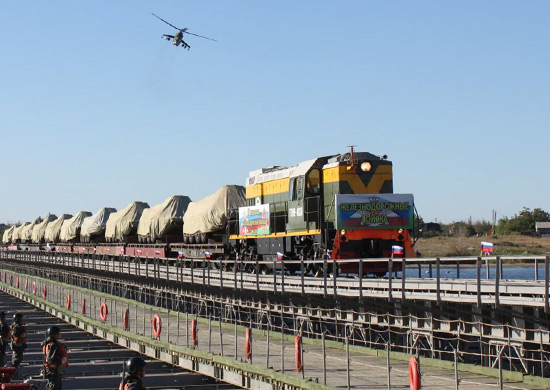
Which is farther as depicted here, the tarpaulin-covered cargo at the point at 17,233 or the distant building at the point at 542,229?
the distant building at the point at 542,229

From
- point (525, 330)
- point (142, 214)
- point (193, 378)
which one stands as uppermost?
point (142, 214)

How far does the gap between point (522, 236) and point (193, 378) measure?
10483 centimetres

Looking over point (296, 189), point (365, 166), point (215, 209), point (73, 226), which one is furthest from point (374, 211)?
point (73, 226)

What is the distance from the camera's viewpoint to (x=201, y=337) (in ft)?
101

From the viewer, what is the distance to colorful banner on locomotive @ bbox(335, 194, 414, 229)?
32.3 m

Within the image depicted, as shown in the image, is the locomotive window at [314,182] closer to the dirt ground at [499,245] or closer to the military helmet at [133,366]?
the military helmet at [133,366]

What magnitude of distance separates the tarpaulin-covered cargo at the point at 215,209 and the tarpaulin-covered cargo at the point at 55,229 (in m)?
46.4

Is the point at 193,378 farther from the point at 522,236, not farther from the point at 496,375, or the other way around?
the point at 522,236

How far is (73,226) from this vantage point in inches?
3536

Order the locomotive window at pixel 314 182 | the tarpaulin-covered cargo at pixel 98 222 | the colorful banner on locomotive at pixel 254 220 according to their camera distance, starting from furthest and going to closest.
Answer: the tarpaulin-covered cargo at pixel 98 222 → the colorful banner on locomotive at pixel 254 220 → the locomotive window at pixel 314 182

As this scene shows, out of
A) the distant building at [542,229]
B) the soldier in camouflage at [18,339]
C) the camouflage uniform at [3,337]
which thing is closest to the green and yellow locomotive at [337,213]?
the soldier in camouflage at [18,339]

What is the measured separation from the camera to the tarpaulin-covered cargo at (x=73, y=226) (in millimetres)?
89188

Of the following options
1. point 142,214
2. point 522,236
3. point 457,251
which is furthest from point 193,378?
point 522,236

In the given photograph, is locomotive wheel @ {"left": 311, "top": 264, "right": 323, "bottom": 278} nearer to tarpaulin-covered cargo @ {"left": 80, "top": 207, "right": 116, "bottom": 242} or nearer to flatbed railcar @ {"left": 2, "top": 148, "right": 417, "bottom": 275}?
flatbed railcar @ {"left": 2, "top": 148, "right": 417, "bottom": 275}
